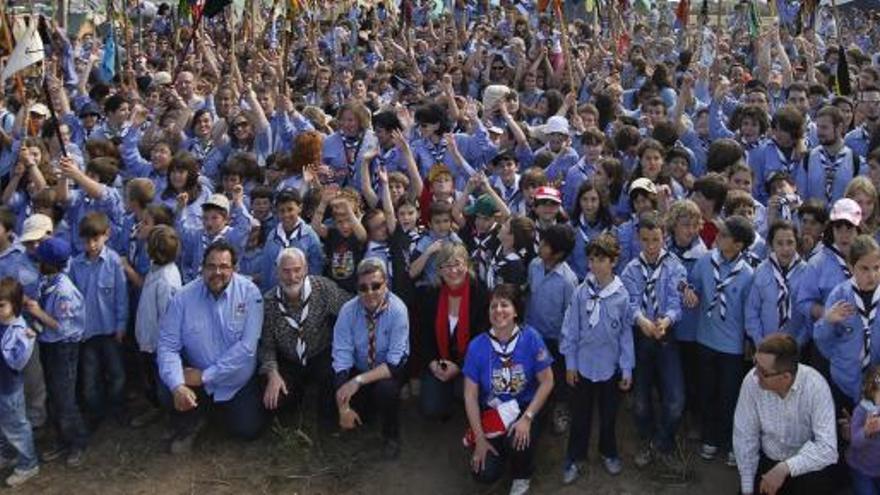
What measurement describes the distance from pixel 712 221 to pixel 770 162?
1.94 metres

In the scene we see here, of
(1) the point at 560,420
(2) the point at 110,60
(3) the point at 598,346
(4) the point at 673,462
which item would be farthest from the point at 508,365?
(2) the point at 110,60

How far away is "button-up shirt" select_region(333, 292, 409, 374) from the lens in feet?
22.0

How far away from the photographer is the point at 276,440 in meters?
7.20

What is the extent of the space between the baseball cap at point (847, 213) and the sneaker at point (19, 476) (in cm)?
625

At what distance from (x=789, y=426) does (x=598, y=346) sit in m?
1.34

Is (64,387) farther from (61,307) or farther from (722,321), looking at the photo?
(722,321)

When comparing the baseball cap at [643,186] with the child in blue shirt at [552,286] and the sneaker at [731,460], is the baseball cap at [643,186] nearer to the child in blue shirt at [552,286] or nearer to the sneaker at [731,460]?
the child in blue shirt at [552,286]

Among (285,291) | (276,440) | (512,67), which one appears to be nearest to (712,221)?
(285,291)

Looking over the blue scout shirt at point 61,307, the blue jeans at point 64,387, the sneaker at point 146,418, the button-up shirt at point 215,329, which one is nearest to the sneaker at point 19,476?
the blue jeans at point 64,387

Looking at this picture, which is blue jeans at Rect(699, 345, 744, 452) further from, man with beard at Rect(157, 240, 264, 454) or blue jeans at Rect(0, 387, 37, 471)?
blue jeans at Rect(0, 387, 37, 471)

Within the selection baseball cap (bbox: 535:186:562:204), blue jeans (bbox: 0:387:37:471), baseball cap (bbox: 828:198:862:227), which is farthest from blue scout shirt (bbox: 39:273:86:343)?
baseball cap (bbox: 828:198:862:227)

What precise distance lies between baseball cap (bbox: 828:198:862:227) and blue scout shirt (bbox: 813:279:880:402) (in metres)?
0.44

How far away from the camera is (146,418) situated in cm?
749

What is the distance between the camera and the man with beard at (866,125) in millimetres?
8875
